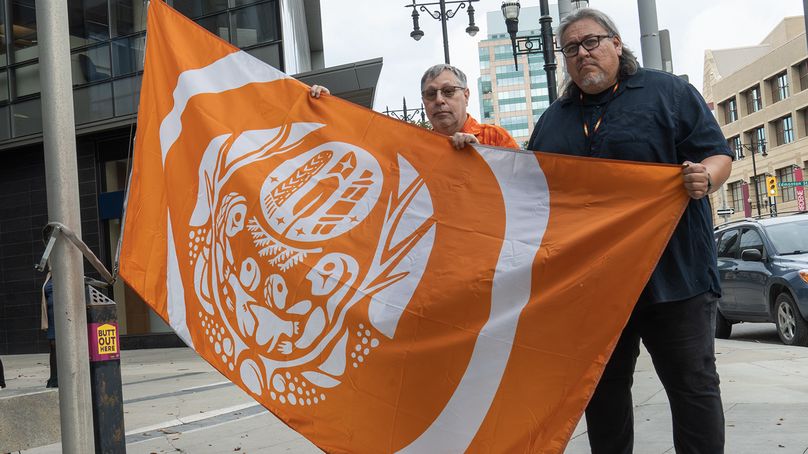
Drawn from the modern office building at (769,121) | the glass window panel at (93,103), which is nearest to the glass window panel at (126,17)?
the glass window panel at (93,103)

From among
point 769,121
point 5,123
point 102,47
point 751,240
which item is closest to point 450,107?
point 751,240

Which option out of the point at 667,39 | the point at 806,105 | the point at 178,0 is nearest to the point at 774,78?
the point at 806,105

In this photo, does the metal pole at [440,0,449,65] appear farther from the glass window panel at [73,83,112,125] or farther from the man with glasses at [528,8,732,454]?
the man with glasses at [528,8,732,454]

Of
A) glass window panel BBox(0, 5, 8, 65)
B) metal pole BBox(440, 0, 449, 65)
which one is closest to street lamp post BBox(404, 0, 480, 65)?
metal pole BBox(440, 0, 449, 65)

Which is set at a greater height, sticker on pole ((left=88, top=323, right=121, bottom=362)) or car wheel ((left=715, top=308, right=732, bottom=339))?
sticker on pole ((left=88, top=323, right=121, bottom=362))

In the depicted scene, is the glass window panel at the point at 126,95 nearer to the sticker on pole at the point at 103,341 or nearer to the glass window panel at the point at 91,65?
the glass window panel at the point at 91,65

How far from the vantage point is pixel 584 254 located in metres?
3.39

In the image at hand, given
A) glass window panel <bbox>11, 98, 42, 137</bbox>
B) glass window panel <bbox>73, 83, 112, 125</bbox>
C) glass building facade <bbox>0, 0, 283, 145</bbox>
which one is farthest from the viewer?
glass window panel <bbox>11, 98, 42, 137</bbox>

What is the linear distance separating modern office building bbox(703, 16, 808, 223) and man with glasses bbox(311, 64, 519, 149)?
2459 inches

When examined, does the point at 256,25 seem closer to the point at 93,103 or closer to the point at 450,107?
the point at 93,103

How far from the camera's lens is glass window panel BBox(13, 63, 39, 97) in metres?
23.7

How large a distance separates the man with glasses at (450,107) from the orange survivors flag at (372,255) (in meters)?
0.42

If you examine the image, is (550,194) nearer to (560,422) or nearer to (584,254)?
(584,254)

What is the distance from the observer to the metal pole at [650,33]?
9.70 metres
